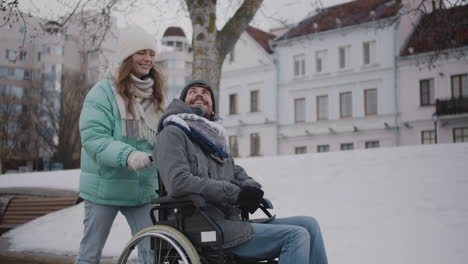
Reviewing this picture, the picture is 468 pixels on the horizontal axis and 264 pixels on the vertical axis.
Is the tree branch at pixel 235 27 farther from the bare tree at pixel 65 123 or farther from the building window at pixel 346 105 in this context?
the building window at pixel 346 105

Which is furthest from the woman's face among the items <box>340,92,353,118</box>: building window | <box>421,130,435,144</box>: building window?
<box>340,92,353,118</box>: building window

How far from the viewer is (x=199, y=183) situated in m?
3.20

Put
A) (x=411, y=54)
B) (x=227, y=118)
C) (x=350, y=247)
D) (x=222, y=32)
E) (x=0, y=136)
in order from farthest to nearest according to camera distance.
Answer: (x=227, y=118) → (x=411, y=54) → (x=0, y=136) → (x=222, y=32) → (x=350, y=247)

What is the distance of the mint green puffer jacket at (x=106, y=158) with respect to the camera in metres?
3.49

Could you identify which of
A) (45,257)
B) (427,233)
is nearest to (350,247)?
(427,233)

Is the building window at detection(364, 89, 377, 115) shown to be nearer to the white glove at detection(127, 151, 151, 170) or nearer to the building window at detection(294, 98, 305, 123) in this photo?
the building window at detection(294, 98, 305, 123)

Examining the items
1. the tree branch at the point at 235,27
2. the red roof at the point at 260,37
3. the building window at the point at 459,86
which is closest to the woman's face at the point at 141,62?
the tree branch at the point at 235,27

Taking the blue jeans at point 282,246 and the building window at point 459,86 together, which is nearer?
the blue jeans at point 282,246

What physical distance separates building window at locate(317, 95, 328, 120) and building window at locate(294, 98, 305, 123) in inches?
44.3

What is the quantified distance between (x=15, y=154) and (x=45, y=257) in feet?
84.4

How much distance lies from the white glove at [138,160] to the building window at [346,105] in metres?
33.0

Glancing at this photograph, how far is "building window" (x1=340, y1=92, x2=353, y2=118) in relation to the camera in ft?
117

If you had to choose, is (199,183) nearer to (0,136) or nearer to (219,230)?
(219,230)

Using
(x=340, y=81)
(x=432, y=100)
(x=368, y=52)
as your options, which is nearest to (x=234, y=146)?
(x=340, y=81)
